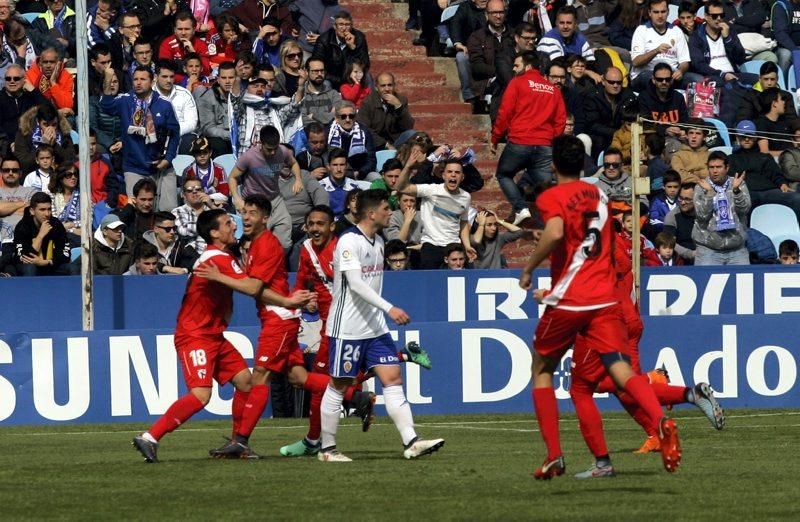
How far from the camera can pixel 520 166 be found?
2231cm

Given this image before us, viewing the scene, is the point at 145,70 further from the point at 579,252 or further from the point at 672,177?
the point at 579,252

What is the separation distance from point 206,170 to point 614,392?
9920 mm

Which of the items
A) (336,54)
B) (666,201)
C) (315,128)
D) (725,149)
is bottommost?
(666,201)

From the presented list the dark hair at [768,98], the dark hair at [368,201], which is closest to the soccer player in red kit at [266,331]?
the dark hair at [368,201]

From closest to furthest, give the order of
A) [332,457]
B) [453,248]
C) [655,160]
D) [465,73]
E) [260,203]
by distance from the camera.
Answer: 1. [332,457]
2. [260,203]
3. [453,248]
4. [655,160]
5. [465,73]

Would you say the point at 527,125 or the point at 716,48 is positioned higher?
the point at 716,48

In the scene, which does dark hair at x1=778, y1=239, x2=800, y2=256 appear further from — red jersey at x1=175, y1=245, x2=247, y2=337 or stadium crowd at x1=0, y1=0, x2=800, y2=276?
red jersey at x1=175, y1=245, x2=247, y2=337

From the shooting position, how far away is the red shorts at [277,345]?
520 inches

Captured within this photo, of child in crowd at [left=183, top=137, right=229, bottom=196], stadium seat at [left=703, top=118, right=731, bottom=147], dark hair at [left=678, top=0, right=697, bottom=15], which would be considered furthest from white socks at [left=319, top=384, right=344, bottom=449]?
dark hair at [left=678, top=0, right=697, bottom=15]

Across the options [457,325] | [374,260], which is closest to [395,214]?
[457,325]

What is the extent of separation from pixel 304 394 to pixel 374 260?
295 inches

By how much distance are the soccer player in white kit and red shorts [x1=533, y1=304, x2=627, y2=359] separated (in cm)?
193

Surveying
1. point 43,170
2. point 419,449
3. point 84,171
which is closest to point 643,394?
point 419,449

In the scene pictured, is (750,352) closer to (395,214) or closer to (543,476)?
(395,214)
